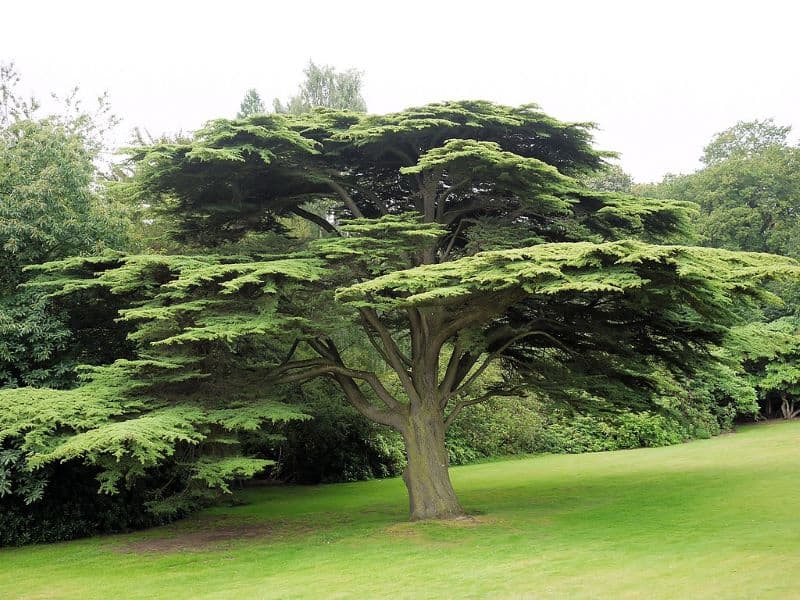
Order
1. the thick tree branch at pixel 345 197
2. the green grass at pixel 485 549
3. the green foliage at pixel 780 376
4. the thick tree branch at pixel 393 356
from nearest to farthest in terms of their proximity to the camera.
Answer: the green grass at pixel 485 549 < the thick tree branch at pixel 393 356 < the thick tree branch at pixel 345 197 < the green foliage at pixel 780 376

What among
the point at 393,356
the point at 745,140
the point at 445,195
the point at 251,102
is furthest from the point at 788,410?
the point at 251,102

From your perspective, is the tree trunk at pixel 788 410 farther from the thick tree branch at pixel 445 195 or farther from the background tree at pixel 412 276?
the thick tree branch at pixel 445 195

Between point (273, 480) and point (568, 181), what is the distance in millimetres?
16265

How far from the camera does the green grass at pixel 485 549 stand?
8.70m

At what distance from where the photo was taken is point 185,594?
9.20 m

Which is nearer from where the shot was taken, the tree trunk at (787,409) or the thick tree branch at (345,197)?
the thick tree branch at (345,197)

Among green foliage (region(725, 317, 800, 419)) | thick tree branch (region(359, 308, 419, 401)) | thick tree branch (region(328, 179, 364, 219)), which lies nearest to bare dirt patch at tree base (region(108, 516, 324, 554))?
thick tree branch (region(359, 308, 419, 401))

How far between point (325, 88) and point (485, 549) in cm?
2267

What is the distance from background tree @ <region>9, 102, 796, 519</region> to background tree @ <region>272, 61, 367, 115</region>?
13.7 meters

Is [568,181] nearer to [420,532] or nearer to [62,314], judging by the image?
[420,532]

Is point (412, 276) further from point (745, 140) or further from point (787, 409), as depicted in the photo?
point (745, 140)

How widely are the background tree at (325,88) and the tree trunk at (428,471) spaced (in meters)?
17.8

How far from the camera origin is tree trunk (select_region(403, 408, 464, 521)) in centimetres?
1398

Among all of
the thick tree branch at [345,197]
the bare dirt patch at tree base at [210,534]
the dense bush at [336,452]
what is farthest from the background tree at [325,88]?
the bare dirt patch at tree base at [210,534]
